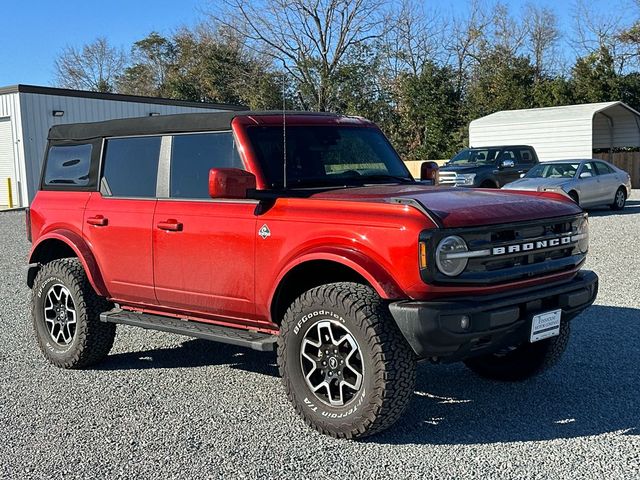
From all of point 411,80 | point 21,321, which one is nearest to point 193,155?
point 21,321

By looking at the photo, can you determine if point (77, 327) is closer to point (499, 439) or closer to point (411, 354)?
point (411, 354)

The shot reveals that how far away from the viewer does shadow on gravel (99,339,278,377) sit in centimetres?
609

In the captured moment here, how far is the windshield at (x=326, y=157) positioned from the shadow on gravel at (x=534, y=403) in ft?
5.27

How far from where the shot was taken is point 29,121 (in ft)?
84.7

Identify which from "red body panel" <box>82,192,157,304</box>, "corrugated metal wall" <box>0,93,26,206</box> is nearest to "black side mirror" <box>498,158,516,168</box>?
"red body panel" <box>82,192,157,304</box>

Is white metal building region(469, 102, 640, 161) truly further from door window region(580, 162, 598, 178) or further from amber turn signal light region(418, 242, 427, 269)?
amber turn signal light region(418, 242, 427, 269)

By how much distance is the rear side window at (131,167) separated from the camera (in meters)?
5.73

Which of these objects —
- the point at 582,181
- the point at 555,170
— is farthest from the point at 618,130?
the point at 582,181

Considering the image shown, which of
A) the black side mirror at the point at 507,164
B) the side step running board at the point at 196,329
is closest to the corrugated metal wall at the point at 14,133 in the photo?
the black side mirror at the point at 507,164

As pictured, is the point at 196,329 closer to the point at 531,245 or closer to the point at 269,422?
the point at 269,422

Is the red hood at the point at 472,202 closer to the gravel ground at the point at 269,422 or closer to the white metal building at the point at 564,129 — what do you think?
the gravel ground at the point at 269,422

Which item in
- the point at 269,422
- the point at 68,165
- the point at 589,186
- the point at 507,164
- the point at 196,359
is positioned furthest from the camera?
the point at 589,186

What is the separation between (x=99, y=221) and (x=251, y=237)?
163 cm

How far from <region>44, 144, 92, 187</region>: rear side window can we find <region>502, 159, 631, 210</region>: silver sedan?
13.2 m
